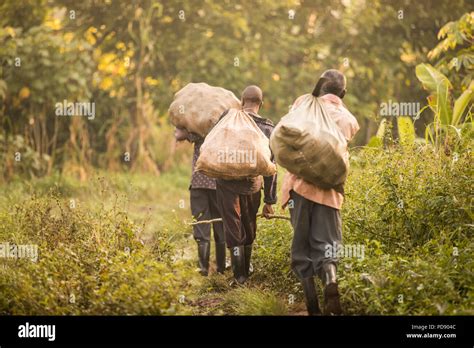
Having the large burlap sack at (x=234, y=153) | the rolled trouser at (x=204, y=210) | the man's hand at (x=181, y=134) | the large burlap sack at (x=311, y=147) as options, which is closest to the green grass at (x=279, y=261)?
the rolled trouser at (x=204, y=210)

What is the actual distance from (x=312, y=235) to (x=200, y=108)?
218 cm

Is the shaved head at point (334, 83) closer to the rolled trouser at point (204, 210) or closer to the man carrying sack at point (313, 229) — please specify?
the man carrying sack at point (313, 229)

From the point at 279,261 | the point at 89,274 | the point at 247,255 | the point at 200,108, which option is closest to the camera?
the point at 89,274

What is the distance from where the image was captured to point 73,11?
12.6m

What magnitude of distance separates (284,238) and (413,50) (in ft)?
24.9

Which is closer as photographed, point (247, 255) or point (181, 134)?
point (247, 255)

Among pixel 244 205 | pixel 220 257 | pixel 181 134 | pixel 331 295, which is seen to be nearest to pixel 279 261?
pixel 244 205

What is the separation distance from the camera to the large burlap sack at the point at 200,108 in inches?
281

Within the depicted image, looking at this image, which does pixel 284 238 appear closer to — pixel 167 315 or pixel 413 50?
pixel 167 315

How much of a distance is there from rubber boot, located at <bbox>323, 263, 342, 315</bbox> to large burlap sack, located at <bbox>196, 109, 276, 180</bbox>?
1.26m

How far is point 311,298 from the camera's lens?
5.40m

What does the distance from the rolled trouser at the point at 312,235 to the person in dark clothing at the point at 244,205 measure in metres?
1.04

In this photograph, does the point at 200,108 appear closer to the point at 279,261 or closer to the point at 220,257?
the point at 220,257

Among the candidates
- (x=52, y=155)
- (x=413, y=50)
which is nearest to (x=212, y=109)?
(x=52, y=155)
